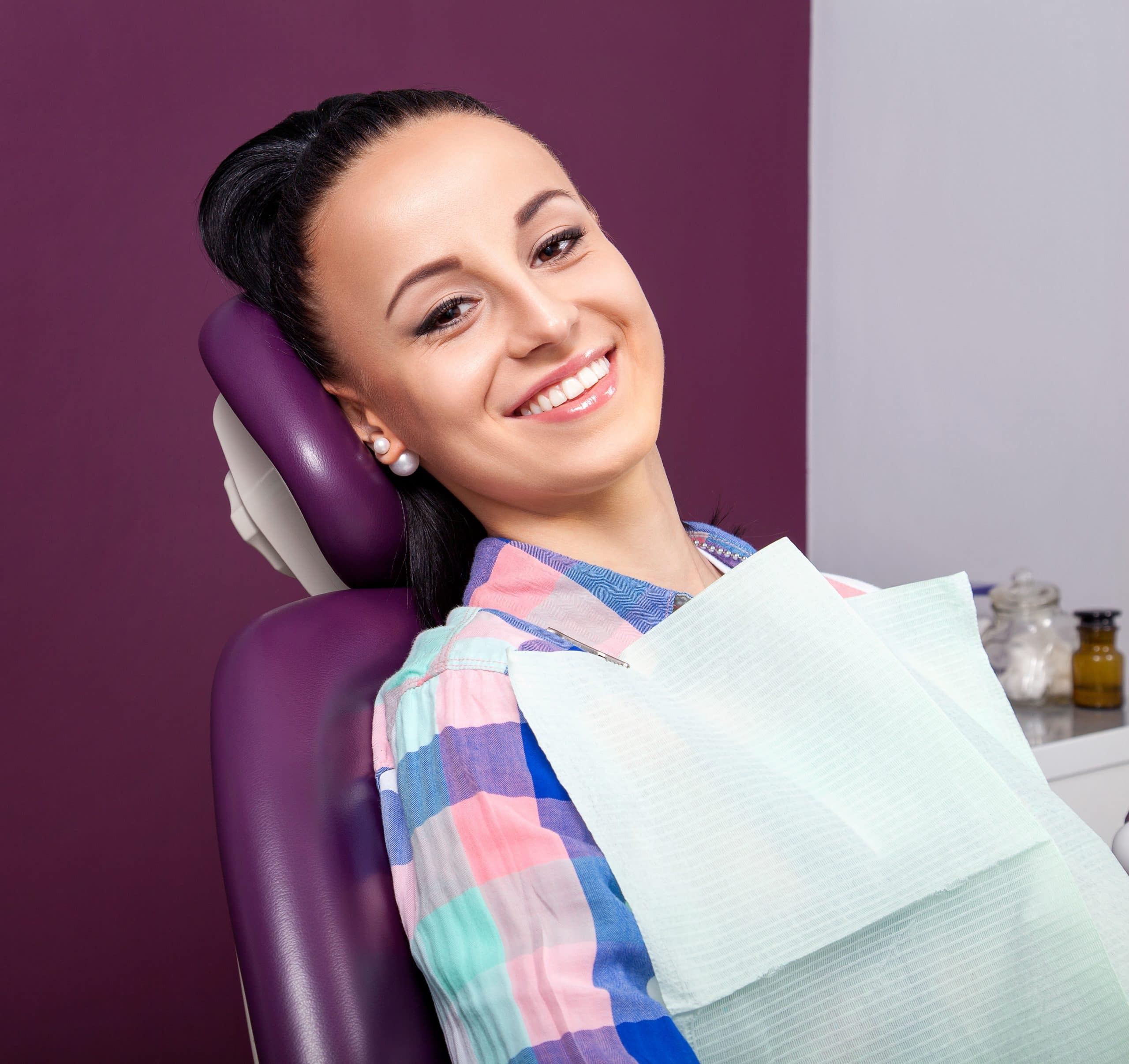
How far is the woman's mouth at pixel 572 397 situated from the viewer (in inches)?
37.5

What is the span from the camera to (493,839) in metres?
0.70

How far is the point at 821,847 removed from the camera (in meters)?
0.73

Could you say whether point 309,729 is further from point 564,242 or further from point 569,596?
point 564,242

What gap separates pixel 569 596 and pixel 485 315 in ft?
0.82

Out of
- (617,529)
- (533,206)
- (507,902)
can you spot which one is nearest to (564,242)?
(533,206)

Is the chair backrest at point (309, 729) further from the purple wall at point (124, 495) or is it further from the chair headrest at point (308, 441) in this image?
A: the purple wall at point (124, 495)

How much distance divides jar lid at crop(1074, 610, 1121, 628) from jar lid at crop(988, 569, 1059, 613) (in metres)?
0.05

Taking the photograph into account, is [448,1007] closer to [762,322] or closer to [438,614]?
[438,614]

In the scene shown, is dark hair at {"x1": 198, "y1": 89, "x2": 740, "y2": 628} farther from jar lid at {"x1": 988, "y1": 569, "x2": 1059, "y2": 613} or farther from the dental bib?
jar lid at {"x1": 988, "y1": 569, "x2": 1059, "y2": 613}

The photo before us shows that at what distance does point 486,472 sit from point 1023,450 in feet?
4.88

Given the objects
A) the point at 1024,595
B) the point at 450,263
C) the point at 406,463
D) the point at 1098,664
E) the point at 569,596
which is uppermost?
the point at 450,263

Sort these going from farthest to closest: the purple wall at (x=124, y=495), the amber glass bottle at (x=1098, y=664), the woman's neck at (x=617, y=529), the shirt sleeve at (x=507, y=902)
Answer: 1. the amber glass bottle at (x=1098, y=664)
2. the purple wall at (x=124, y=495)
3. the woman's neck at (x=617, y=529)
4. the shirt sleeve at (x=507, y=902)

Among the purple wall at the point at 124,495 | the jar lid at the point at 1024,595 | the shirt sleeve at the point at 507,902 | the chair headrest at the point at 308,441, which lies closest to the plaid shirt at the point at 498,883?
the shirt sleeve at the point at 507,902

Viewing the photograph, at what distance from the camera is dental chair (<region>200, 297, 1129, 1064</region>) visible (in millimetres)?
696
